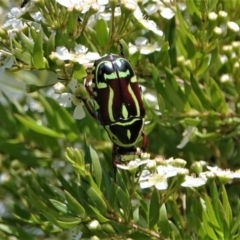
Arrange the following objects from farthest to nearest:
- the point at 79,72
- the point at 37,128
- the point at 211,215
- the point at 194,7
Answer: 1. the point at 37,128
2. the point at 194,7
3. the point at 79,72
4. the point at 211,215

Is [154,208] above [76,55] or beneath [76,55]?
beneath

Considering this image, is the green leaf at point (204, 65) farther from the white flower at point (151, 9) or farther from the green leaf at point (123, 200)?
the green leaf at point (123, 200)

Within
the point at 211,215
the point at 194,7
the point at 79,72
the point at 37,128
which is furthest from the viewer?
the point at 37,128

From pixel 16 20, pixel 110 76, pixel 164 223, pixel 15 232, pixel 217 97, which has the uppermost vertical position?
pixel 16 20

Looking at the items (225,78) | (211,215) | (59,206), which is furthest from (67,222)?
(225,78)

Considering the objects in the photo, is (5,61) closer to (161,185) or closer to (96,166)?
(96,166)

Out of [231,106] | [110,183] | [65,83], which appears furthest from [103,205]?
[231,106]

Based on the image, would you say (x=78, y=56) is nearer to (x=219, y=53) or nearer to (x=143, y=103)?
(x=143, y=103)
